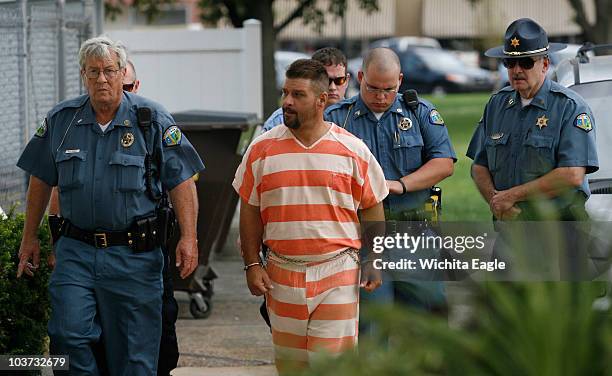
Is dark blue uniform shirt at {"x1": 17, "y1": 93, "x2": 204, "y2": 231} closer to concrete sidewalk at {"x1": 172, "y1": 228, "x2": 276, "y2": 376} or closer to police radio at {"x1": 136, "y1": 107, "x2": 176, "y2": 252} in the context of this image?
police radio at {"x1": 136, "y1": 107, "x2": 176, "y2": 252}

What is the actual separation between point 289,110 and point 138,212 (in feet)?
3.08

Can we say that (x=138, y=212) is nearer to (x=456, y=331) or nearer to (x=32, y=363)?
(x=32, y=363)

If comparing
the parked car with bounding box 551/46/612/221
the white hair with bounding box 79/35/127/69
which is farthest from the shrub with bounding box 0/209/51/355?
the parked car with bounding box 551/46/612/221

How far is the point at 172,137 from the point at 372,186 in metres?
1.06

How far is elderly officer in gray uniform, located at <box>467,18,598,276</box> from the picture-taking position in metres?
5.47

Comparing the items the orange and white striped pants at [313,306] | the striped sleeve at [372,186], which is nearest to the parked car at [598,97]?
the striped sleeve at [372,186]

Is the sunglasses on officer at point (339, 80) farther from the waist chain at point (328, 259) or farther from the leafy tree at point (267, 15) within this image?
the leafy tree at point (267, 15)

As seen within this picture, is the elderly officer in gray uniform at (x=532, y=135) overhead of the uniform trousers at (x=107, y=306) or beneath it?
overhead

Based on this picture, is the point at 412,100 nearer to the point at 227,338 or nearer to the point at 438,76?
the point at 227,338

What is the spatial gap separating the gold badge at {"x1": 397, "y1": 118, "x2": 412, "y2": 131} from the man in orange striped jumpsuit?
862 millimetres

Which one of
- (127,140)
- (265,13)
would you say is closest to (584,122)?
(127,140)

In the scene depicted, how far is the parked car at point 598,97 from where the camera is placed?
6355 mm

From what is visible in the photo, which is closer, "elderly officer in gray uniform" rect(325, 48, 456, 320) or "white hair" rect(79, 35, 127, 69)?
"white hair" rect(79, 35, 127, 69)

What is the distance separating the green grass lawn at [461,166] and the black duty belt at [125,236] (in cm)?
254
